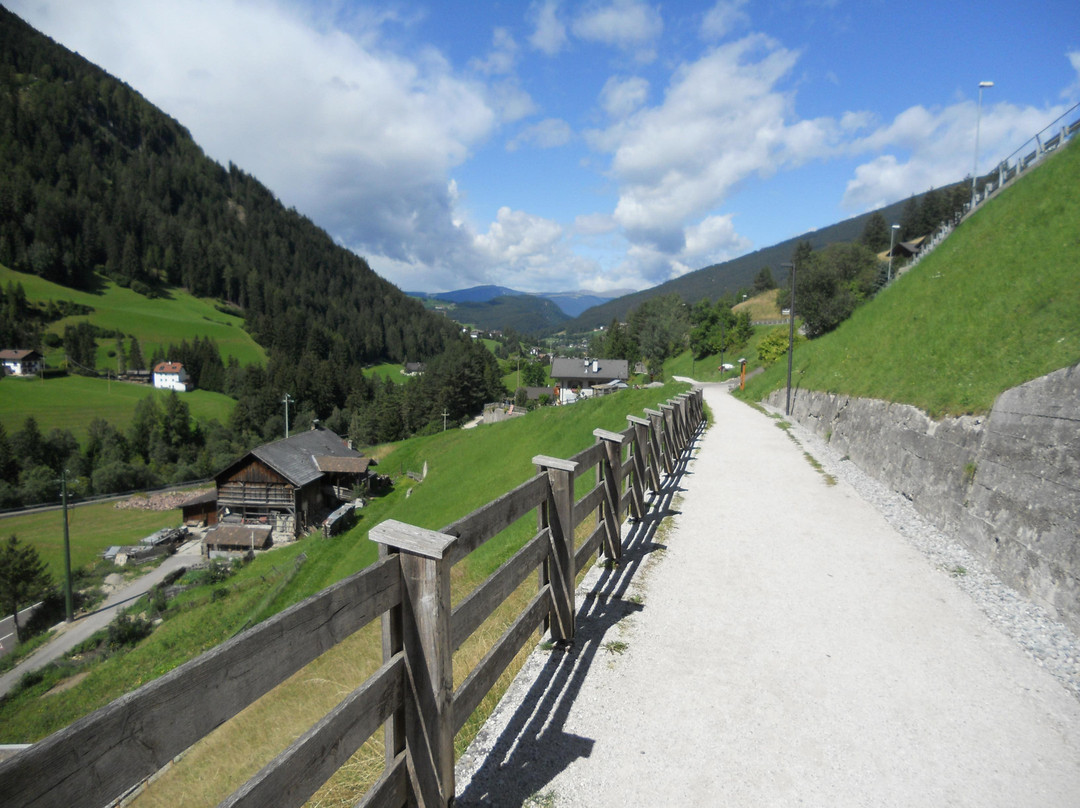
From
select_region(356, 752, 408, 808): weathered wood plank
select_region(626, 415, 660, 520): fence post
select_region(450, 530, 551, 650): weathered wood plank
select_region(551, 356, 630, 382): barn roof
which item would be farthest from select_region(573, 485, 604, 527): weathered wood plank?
select_region(551, 356, 630, 382): barn roof

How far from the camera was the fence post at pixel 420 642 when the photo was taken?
255cm

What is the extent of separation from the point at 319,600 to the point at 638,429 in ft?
22.0

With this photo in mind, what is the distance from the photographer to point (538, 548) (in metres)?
4.28

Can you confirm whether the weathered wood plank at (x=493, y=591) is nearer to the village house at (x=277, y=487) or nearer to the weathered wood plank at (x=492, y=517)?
the weathered wood plank at (x=492, y=517)

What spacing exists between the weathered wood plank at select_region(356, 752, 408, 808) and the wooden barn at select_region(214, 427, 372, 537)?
4341 centimetres

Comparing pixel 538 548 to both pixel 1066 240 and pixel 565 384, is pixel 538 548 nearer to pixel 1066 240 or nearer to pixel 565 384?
pixel 1066 240

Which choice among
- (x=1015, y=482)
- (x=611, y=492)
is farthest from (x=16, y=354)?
(x=1015, y=482)

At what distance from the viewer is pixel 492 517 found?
3529 millimetres

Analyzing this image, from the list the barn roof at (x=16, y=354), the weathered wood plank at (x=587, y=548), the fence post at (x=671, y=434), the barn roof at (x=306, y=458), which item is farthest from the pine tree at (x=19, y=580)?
the barn roof at (x=16, y=354)

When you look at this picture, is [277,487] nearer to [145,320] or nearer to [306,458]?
[306,458]

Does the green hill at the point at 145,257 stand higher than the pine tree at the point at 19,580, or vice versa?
the green hill at the point at 145,257

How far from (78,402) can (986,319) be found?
382 ft

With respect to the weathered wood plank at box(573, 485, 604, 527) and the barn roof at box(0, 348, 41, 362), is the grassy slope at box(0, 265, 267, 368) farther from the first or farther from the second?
the weathered wood plank at box(573, 485, 604, 527)

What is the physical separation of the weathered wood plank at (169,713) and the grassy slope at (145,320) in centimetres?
13675
